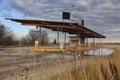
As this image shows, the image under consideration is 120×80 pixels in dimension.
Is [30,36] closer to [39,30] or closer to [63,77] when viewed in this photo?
[39,30]

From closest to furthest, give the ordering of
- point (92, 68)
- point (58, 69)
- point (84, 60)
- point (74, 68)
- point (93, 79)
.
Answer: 1. point (93, 79)
2. point (92, 68)
3. point (58, 69)
4. point (74, 68)
5. point (84, 60)

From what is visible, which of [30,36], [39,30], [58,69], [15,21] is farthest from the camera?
[30,36]

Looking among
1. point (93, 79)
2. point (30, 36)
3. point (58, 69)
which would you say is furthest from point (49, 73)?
point (30, 36)

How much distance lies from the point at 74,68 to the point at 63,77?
2102mm

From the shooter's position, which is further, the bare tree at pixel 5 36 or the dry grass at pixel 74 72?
the bare tree at pixel 5 36

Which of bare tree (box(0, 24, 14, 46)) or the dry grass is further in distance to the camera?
bare tree (box(0, 24, 14, 46))

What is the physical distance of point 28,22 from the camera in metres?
33.6

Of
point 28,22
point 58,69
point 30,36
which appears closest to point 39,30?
point 28,22

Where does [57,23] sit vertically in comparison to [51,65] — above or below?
above

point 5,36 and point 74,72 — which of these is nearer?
point 74,72

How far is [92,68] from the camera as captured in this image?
310 inches

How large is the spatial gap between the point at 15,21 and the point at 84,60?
22811 mm

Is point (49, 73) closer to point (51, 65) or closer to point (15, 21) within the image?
point (51, 65)

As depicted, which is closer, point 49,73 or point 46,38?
point 49,73
